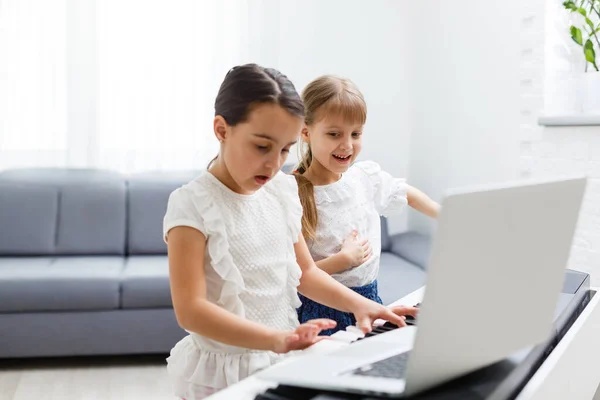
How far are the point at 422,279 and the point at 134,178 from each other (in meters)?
1.80

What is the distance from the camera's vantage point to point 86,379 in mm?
3191

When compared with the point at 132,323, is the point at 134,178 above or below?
above

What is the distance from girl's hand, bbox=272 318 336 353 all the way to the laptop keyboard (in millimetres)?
115

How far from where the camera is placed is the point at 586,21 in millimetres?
2605

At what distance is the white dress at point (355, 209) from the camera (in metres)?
1.74

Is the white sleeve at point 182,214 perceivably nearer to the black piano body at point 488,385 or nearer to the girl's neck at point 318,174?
the black piano body at point 488,385

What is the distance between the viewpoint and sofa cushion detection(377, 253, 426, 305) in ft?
10.2

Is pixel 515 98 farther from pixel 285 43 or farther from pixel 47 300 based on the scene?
pixel 47 300

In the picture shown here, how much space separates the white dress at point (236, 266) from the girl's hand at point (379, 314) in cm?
16

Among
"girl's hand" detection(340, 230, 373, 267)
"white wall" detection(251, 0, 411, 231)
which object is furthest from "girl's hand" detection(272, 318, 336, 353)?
"white wall" detection(251, 0, 411, 231)

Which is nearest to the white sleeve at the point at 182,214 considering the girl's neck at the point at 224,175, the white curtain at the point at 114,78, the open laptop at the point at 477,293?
the girl's neck at the point at 224,175

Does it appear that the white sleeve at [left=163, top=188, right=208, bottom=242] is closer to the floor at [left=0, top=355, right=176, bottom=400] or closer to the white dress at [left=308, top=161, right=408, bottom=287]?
the white dress at [left=308, top=161, right=408, bottom=287]

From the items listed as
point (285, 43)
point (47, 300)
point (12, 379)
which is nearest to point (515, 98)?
point (285, 43)

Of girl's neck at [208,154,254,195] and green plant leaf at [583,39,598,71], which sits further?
green plant leaf at [583,39,598,71]
